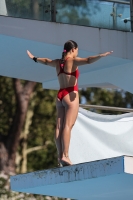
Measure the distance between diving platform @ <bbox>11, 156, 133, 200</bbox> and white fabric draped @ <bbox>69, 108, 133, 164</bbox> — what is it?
0.71 metres

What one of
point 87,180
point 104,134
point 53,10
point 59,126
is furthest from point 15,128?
point 87,180

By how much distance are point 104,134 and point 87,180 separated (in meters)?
2.40

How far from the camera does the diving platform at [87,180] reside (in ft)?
29.4

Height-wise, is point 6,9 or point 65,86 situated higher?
point 6,9

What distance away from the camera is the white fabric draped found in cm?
1169

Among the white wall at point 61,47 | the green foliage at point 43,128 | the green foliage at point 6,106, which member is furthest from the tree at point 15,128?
the white wall at point 61,47

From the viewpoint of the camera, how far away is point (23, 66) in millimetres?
12336

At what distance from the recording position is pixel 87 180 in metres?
9.51

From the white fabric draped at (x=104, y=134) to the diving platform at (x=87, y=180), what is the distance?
2.32ft

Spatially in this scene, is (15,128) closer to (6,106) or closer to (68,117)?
(6,106)

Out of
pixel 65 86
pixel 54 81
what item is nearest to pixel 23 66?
pixel 54 81

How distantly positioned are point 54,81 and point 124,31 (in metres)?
1.76

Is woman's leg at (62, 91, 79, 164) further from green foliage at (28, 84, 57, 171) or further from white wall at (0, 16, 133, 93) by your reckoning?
green foliage at (28, 84, 57, 171)

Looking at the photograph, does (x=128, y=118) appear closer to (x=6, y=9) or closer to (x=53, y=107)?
(x=6, y=9)
